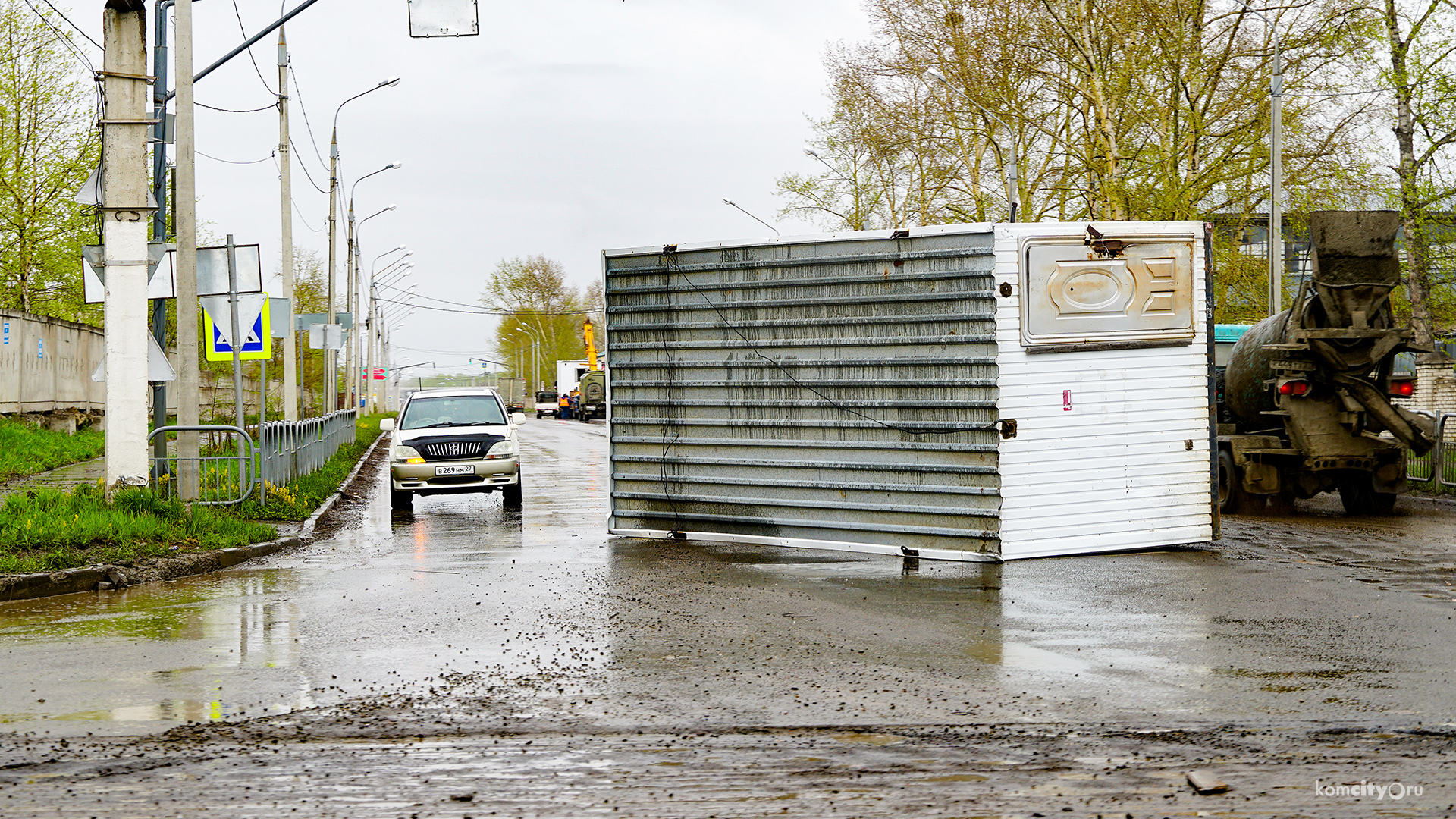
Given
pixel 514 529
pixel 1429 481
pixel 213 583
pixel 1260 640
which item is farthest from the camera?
pixel 1429 481

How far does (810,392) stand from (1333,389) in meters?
6.53

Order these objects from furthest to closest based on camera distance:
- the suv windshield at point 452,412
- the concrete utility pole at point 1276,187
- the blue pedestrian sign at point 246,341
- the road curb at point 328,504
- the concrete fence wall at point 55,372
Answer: the concrete fence wall at point 55,372 < the concrete utility pole at point 1276,187 < the suv windshield at point 452,412 < the blue pedestrian sign at point 246,341 < the road curb at point 328,504

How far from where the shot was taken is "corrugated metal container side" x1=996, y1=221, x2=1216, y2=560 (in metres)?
11.4

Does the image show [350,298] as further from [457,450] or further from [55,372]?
[457,450]

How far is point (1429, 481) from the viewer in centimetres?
1828

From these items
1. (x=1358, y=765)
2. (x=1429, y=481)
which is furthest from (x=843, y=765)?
(x=1429, y=481)

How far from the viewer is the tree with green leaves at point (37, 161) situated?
35.4 m

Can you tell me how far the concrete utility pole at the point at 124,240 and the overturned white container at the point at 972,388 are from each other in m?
5.80

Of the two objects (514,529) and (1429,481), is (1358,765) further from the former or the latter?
(1429,481)

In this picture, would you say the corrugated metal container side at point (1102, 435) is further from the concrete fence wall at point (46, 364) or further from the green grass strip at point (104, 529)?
the concrete fence wall at point (46, 364)

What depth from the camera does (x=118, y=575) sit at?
10570 millimetres

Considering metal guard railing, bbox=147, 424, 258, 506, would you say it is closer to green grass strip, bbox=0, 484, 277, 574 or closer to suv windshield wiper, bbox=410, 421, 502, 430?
green grass strip, bbox=0, 484, 277, 574

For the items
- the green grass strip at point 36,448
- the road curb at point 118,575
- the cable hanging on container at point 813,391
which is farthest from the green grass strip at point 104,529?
the green grass strip at point 36,448

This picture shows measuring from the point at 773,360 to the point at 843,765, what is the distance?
8063mm
